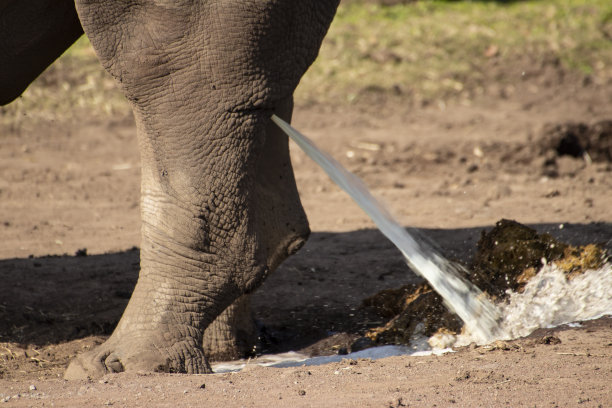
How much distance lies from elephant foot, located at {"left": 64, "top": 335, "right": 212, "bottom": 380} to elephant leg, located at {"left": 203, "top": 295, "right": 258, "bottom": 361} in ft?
1.71

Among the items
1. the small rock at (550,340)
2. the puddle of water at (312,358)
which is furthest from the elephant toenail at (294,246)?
the small rock at (550,340)

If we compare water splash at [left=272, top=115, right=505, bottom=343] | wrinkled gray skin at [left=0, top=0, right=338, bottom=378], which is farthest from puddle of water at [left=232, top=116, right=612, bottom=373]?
wrinkled gray skin at [left=0, top=0, right=338, bottom=378]

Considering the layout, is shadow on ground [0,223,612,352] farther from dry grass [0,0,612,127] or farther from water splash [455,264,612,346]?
dry grass [0,0,612,127]

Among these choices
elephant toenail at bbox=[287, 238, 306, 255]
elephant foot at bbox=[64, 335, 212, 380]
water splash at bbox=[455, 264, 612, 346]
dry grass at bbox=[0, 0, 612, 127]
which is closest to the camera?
elephant foot at bbox=[64, 335, 212, 380]

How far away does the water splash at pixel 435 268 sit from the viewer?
3627 mm

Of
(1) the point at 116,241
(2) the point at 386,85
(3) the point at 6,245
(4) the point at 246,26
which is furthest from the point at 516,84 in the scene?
(4) the point at 246,26

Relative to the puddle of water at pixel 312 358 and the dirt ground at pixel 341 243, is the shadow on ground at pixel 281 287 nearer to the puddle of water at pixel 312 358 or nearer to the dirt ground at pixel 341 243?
the dirt ground at pixel 341 243

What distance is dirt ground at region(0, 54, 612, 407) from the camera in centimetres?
276

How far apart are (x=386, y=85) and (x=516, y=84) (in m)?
1.43

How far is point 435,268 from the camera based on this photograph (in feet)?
12.8

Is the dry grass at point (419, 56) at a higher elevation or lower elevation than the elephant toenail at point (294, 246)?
higher

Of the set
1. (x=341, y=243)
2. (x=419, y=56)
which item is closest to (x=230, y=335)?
(x=341, y=243)

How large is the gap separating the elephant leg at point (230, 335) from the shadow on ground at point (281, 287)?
0.60ft

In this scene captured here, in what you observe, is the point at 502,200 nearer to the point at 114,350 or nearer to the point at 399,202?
the point at 399,202
